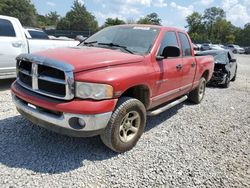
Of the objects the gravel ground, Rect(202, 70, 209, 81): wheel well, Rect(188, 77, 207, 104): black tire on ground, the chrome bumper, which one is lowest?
the gravel ground

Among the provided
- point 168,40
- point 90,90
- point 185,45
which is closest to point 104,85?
point 90,90

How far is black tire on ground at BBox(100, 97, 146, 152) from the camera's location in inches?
139

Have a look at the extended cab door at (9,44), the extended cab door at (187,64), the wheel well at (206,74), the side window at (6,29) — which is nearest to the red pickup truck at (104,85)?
the extended cab door at (187,64)

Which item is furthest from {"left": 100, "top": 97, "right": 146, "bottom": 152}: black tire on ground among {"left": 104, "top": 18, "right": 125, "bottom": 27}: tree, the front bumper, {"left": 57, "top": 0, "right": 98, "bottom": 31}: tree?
{"left": 57, "top": 0, "right": 98, "bottom": 31}: tree

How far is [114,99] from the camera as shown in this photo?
3428mm

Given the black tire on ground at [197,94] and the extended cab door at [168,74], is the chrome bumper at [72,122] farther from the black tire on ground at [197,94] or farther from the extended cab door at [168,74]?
the black tire on ground at [197,94]

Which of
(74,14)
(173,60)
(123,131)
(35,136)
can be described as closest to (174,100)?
(173,60)

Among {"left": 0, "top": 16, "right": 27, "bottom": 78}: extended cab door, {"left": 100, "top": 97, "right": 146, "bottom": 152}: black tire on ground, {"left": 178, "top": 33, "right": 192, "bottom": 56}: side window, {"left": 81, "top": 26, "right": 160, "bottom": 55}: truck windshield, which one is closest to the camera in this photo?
{"left": 100, "top": 97, "right": 146, "bottom": 152}: black tire on ground

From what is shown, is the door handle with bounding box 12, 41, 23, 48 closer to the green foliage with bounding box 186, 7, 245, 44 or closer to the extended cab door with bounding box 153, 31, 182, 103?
the extended cab door with bounding box 153, 31, 182, 103

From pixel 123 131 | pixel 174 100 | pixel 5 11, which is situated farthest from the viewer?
pixel 5 11

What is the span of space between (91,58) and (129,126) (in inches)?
45.5

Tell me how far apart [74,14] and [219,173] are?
81.1 m

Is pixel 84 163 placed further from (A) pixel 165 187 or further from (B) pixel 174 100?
(B) pixel 174 100

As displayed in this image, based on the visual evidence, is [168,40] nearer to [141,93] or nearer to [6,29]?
[141,93]
